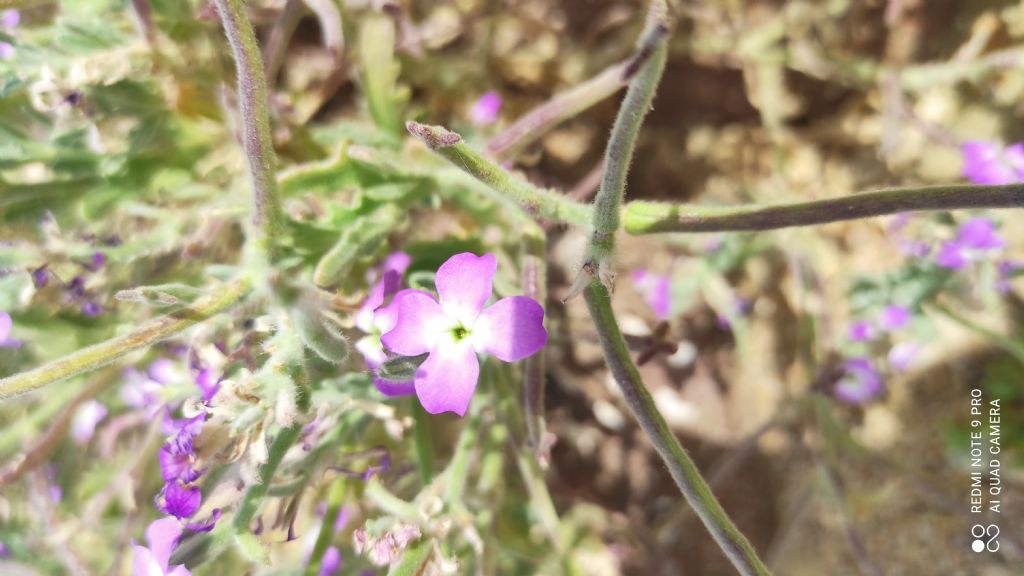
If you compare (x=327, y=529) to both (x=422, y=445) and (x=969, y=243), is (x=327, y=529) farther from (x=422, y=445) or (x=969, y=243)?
(x=969, y=243)

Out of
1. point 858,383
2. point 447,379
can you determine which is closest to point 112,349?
point 447,379

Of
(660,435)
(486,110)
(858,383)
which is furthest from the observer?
(858,383)

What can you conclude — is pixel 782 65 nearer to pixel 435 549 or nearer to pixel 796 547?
pixel 796 547

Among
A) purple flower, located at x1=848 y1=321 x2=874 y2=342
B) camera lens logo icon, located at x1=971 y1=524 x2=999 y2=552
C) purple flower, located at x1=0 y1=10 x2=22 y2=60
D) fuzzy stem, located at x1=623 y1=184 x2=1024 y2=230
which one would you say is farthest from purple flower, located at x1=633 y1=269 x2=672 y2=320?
purple flower, located at x1=0 y1=10 x2=22 y2=60

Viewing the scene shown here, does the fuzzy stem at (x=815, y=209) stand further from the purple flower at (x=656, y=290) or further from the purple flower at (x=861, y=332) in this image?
the purple flower at (x=861, y=332)

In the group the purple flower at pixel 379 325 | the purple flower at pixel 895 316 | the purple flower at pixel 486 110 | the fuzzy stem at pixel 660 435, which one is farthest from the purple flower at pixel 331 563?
the purple flower at pixel 895 316
